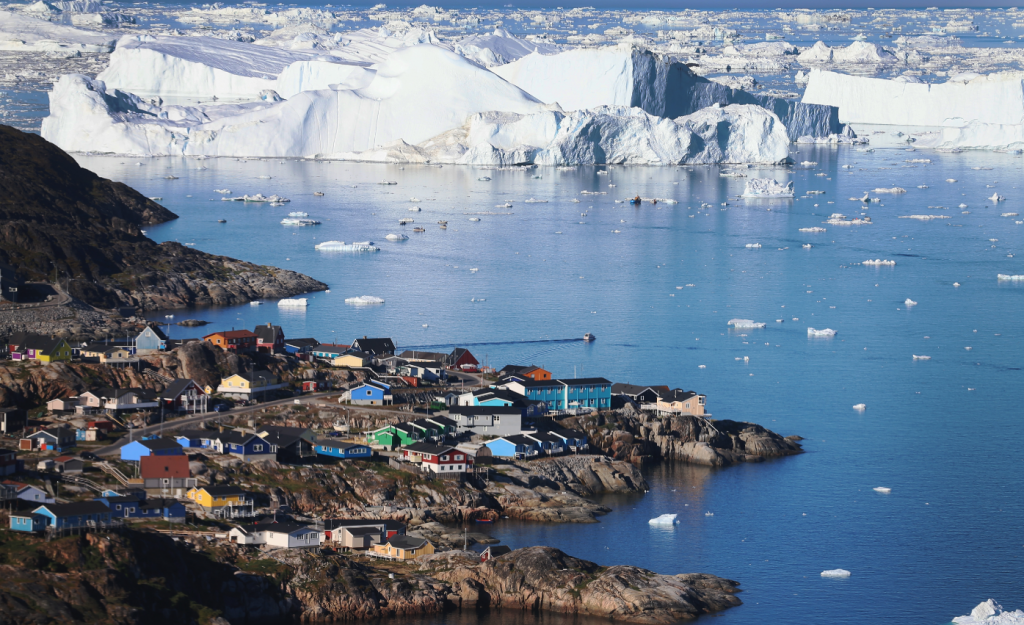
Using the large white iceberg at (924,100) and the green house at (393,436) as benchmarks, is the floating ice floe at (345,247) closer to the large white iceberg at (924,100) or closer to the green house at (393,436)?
the green house at (393,436)

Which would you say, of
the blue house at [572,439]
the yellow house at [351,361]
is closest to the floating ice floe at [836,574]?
the blue house at [572,439]

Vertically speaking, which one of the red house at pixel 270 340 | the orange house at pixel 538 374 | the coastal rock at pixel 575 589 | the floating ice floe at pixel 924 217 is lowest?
the coastal rock at pixel 575 589

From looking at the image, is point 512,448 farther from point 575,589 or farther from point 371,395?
point 575,589

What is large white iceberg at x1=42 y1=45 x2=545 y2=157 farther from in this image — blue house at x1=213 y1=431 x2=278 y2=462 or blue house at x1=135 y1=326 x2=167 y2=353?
blue house at x1=213 y1=431 x2=278 y2=462

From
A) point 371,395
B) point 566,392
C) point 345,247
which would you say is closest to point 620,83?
point 345,247

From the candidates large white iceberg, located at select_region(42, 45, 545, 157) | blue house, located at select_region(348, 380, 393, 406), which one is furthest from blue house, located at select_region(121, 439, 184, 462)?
large white iceberg, located at select_region(42, 45, 545, 157)

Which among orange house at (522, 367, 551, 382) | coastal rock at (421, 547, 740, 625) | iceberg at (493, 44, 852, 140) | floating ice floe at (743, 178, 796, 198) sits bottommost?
coastal rock at (421, 547, 740, 625)
